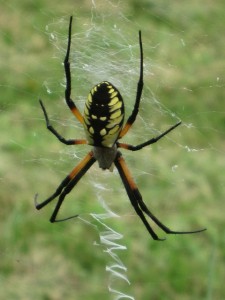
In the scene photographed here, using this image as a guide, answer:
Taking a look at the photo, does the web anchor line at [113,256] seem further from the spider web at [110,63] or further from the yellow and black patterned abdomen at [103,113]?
the yellow and black patterned abdomen at [103,113]

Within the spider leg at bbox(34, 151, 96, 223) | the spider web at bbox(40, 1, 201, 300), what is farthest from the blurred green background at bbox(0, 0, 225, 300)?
the spider leg at bbox(34, 151, 96, 223)

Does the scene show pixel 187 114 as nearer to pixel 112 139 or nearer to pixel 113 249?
pixel 113 249

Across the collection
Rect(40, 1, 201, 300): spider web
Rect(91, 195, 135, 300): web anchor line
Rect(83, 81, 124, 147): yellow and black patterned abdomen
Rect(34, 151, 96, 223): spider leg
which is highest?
Rect(83, 81, 124, 147): yellow and black patterned abdomen

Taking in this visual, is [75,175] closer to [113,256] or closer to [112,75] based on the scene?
[112,75]

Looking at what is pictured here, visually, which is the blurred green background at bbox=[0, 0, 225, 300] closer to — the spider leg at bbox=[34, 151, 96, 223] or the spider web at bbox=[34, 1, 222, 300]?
the spider web at bbox=[34, 1, 222, 300]

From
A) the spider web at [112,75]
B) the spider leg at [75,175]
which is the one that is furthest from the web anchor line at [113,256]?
the spider leg at [75,175]

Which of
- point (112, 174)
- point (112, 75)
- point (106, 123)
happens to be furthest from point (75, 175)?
point (106, 123)
